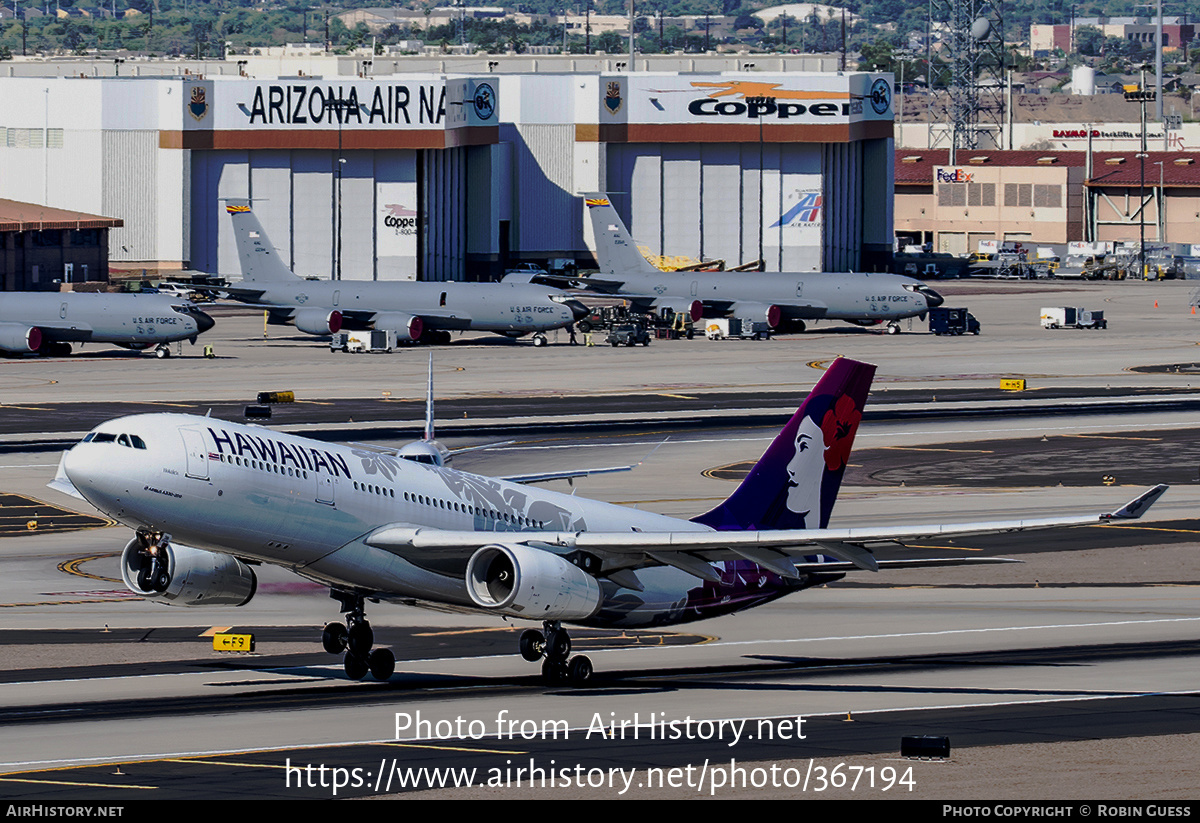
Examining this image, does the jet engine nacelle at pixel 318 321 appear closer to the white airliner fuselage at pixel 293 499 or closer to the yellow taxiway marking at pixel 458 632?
the yellow taxiway marking at pixel 458 632

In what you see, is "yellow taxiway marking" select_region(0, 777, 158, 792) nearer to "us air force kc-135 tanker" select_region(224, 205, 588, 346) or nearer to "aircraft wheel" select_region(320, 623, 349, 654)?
"aircraft wheel" select_region(320, 623, 349, 654)

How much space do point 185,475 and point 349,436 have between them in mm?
55649

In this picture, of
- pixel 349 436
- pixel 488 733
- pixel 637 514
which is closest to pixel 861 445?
pixel 349 436

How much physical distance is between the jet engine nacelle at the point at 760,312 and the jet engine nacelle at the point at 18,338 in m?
60.9

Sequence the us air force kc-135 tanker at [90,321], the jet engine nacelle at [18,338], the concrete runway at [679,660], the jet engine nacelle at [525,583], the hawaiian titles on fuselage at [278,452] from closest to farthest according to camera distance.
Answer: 1. the concrete runway at [679,660]
2. the hawaiian titles on fuselage at [278,452]
3. the jet engine nacelle at [525,583]
4. the jet engine nacelle at [18,338]
5. the us air force kc-135 tanker at [90,321]

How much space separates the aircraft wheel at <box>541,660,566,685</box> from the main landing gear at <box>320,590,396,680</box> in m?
3.80

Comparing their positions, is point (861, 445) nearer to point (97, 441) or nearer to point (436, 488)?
point (436, 488)

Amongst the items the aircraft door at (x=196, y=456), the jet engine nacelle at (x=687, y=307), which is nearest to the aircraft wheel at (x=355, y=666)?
the aircraft door at (x=196, y=456)

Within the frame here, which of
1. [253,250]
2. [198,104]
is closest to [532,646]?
[253,250]

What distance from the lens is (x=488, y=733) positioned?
37969mm

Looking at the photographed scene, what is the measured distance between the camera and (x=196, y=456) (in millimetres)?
39375

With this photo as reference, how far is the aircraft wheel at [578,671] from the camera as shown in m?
44.0

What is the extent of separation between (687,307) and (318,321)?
34.0 meters

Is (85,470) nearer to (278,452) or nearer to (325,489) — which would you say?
(278,452)
